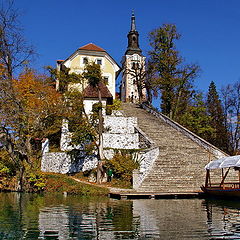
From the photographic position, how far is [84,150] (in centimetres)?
2544

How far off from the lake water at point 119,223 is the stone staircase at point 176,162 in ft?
21.0

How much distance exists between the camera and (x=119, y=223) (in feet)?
34.4

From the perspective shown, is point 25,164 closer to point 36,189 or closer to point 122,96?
point 36,189

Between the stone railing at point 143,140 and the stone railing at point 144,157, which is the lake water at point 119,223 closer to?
the stone railing at point 144,157

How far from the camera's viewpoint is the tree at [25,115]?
77.2 feet

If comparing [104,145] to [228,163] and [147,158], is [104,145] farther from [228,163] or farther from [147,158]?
[228,163]

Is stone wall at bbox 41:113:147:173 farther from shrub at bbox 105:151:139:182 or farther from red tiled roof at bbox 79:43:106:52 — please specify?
red tiled roof at bbox 79:43:106:52

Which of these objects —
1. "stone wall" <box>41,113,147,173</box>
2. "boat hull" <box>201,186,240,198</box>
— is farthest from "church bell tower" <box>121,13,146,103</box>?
"boat hull" <box>201,186,240,198</box>

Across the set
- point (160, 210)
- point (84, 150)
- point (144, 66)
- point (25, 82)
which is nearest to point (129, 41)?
point (144, 66)

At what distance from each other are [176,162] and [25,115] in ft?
39.2

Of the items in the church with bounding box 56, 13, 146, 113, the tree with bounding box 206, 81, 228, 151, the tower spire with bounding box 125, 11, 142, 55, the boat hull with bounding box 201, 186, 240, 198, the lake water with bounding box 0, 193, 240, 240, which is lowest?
the lake water with bounding box 0, 193, 240, 240

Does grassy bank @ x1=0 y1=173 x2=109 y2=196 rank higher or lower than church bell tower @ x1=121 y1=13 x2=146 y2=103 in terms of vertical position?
lower

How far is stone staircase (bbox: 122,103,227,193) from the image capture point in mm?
20516

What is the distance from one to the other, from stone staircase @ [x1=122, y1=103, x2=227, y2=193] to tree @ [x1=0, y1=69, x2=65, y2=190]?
27.8 feet
